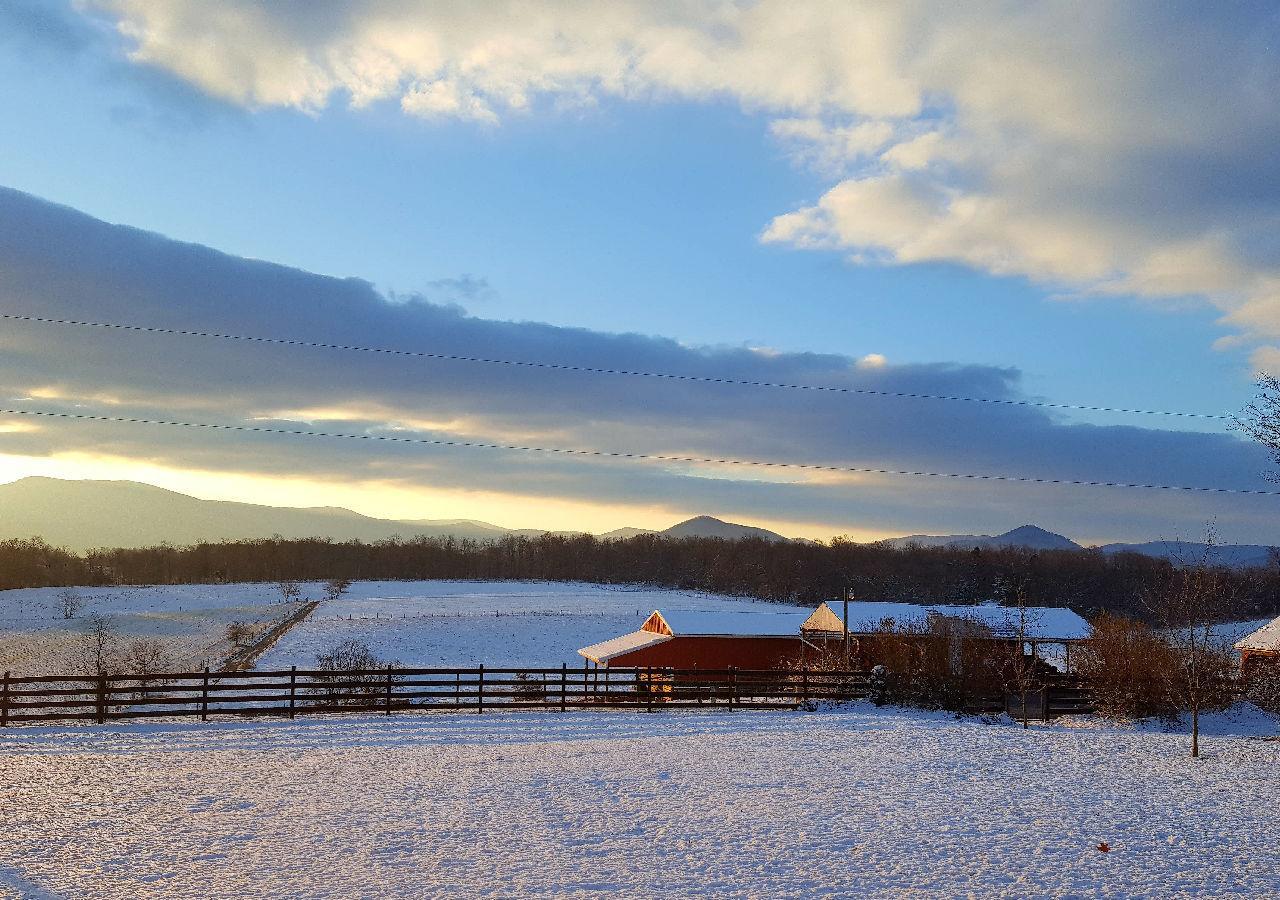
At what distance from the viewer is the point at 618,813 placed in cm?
1406

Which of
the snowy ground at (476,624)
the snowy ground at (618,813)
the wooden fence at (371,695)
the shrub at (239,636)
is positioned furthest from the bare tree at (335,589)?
the snowy ground at (618,813)

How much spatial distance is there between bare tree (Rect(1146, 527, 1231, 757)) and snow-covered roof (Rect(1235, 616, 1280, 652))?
8769 millimetres

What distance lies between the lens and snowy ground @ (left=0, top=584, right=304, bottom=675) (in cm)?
5591

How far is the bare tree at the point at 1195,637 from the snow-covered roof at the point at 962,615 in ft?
35.4

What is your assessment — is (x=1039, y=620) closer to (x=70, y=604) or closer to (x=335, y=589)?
(x=70, y=604)

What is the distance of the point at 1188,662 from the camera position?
2345 cm

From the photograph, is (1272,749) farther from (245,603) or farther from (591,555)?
(591,555)

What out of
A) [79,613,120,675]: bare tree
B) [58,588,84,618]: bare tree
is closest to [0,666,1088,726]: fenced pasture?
[79,613,120,675]: bare tree

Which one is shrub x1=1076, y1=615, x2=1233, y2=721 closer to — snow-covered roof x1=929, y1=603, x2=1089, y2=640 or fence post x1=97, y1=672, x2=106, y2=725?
snow-covered roof x1=929, y1=603, x2=1089, y2=640

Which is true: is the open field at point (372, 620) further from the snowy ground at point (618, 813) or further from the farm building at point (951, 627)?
the snowy ground at point (618, 813)

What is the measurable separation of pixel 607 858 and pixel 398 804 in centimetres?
435

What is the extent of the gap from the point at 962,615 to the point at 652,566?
111558 mm

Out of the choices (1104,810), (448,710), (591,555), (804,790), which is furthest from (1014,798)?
(591,555)

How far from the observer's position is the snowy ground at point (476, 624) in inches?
2169
